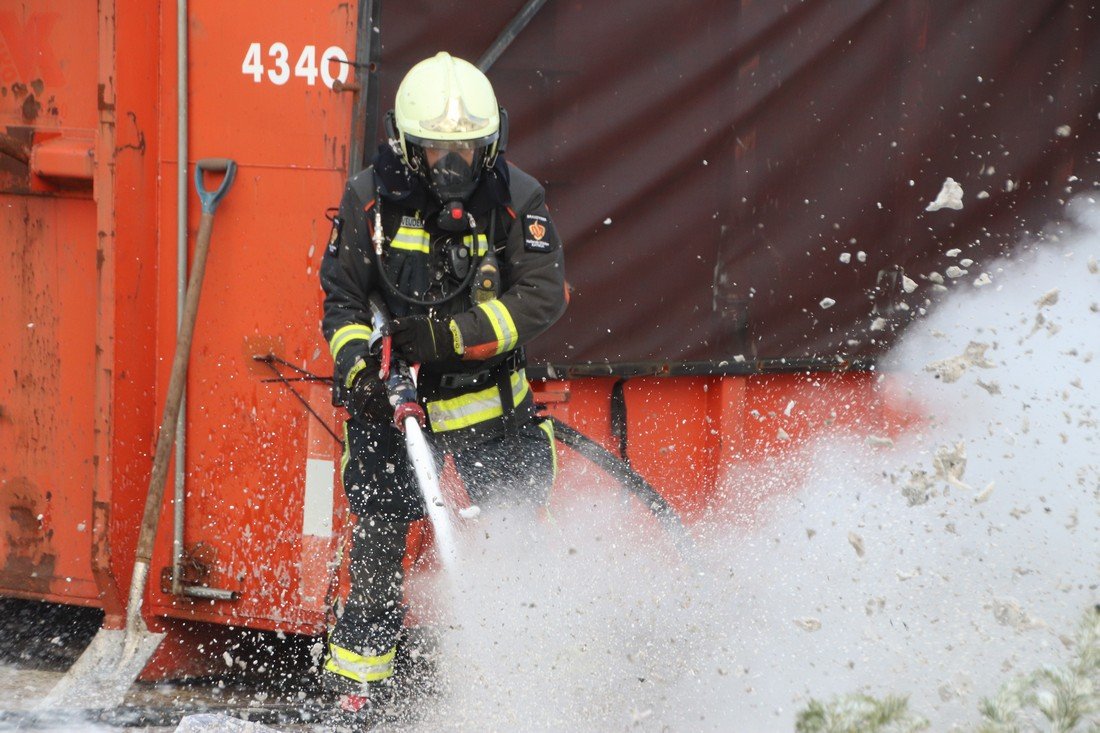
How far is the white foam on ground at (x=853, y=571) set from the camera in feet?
11.9

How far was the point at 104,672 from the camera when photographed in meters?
4.00

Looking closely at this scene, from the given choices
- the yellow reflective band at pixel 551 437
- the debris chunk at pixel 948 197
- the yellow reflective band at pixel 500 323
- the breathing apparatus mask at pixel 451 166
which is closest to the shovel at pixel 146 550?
the breathing apparatus mask at pixel 451 166

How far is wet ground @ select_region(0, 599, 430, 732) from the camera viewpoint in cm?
367

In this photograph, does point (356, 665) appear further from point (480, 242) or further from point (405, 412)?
point (480, 242)

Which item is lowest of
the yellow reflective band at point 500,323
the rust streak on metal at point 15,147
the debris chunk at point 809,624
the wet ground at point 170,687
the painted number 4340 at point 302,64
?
the wet ground at point 170,687

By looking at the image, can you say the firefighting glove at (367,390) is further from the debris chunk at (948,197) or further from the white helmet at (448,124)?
the debris chunk at (948,197)

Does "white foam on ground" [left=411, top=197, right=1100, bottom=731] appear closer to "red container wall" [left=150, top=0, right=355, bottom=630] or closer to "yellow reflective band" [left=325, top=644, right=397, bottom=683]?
"yellow reflective band" [left=325, top=644, right=397, bottom=683]

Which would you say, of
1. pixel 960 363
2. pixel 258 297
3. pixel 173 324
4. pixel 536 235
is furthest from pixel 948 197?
pixel 173 324

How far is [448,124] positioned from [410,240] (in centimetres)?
36

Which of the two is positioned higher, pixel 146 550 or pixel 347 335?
pixel 347 335

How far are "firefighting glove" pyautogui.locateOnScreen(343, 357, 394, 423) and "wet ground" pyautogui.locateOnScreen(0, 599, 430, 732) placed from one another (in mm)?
887

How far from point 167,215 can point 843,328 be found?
7.88ft

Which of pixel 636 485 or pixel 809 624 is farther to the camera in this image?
pixel 636 485

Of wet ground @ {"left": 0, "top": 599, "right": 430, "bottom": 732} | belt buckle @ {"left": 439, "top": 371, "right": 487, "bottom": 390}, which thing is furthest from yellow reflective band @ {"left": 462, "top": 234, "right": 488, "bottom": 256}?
wet ground @ {"left": 0, "top": 599, "right": 430, "bottom": 732}
